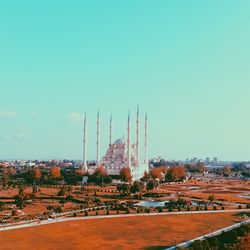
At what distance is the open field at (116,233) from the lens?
3834cm

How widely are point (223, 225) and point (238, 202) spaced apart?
83.0ft

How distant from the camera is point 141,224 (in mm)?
49094

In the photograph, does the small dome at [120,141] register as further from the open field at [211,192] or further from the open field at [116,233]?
the open field at [116,233]

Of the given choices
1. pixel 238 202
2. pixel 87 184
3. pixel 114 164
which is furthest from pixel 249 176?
pixel 238 202

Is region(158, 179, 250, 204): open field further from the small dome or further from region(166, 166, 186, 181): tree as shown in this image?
the small dome

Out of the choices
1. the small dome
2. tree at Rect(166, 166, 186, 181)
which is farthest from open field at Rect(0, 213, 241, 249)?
the small dome

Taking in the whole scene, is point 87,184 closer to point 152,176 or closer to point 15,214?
point 152,176

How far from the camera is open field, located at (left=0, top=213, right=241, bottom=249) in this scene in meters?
38.3

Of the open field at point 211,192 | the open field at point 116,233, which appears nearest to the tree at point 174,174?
the open field at point 211,192

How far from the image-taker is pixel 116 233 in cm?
4375

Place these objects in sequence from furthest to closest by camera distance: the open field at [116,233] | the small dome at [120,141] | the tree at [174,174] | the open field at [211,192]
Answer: the small dome at [120,141] < the tree at [174,174] < the open field at [211,192] < the open field at [116,233]

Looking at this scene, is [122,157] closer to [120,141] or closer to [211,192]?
[120,141]

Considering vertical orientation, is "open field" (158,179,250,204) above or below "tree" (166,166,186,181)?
below

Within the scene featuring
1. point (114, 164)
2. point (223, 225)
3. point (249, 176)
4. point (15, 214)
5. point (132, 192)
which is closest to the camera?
point (223, 225)
